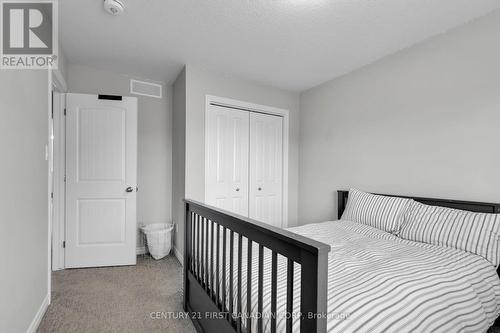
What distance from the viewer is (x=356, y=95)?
285 centimetres

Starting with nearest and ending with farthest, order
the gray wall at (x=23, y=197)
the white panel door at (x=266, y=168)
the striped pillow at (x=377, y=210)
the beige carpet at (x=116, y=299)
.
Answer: the gray wall at (x=23, y=197)
the beige carpet at (x=116, y=299)
the striped pillow at (x=377, y=210)
the white panel door at (x=266, y=168)

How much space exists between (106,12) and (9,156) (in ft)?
4.22

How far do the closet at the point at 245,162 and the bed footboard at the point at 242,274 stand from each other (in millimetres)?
1123

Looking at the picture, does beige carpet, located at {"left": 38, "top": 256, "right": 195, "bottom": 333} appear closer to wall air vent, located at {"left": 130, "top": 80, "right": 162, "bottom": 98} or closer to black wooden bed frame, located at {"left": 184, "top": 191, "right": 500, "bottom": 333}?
black wooden bed frame, located at {"left": 184, "top": 191, "right": 500, "bottom": 333}

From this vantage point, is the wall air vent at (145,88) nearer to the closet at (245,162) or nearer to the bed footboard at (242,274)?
the closet at (245,162)

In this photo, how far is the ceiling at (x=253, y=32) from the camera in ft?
5.99

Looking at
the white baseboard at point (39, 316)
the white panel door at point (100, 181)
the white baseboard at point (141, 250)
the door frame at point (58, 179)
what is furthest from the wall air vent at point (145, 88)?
the white baseboard at point (39, 316)

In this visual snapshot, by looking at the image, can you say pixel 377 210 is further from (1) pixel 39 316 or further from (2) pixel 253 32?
(1) pixel 39 316

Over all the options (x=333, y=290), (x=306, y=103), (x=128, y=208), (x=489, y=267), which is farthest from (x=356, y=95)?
(x=128, y=208)

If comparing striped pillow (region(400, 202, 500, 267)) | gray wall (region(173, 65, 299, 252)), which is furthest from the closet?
striped pillow (region(400, 202, 500, 267))

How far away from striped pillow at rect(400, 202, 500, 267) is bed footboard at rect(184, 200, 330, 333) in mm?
1207

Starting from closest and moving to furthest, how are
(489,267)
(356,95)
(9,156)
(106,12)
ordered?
(9,156)
(489,267)
(106,12)
(356,95)

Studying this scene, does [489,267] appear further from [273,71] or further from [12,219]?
[12,219]

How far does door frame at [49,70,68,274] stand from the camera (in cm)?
265
